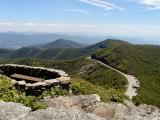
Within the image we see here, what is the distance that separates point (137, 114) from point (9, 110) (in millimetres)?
5266

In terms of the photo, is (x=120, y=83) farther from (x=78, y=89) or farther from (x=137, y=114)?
(x=137, y=114)

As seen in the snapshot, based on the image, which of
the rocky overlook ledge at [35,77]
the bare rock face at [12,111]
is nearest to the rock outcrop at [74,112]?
the bare rock face at [12,111]

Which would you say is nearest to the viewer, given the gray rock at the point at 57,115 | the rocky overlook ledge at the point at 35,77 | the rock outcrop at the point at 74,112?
the gray rock at the point at 57,115

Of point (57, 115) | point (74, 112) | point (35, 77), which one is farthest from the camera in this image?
point (35, 77)

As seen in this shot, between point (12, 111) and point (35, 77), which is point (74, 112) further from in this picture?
point (35, 77)

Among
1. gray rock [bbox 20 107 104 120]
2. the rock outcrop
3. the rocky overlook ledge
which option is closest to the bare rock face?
the rock outcrop

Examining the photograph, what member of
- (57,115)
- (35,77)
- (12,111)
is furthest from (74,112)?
(35,77)

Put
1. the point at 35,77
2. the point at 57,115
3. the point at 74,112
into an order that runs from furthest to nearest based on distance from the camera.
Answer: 1. the point at 35,77
2. the point at 74,112
3. the point at 57,115

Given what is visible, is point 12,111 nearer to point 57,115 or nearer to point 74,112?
point 57,115

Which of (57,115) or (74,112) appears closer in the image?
(57,115)

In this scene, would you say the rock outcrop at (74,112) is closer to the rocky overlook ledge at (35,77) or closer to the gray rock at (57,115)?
the gray rock at (57,115)

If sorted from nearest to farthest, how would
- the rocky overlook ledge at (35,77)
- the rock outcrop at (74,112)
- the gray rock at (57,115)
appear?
the gray rock at (57,115)
the rock outcrop at (74,112)
the rocky overlook ledge at (35,77)

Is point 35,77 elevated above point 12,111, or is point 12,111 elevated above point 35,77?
point 12,111

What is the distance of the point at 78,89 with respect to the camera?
973 inches
